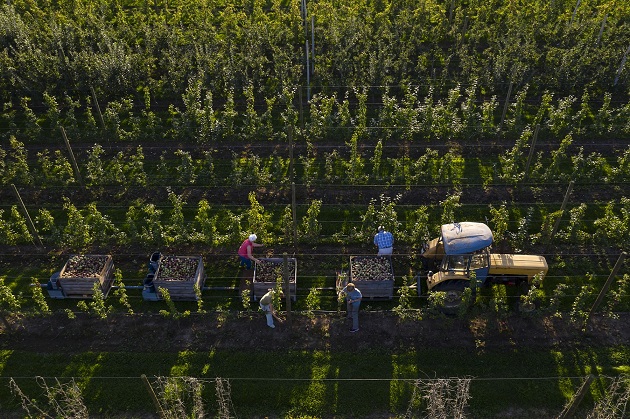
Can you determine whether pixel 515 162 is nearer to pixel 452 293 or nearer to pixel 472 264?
pixel 472 264

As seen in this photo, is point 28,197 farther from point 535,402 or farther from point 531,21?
point 531,21

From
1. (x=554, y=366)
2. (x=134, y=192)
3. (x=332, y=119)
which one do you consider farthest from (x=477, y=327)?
(x=134, y=192)

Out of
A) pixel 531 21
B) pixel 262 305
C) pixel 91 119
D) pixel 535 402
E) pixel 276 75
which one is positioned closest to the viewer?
pixel 535 402

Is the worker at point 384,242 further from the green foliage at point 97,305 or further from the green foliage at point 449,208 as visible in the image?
the green foliage at point 97,305

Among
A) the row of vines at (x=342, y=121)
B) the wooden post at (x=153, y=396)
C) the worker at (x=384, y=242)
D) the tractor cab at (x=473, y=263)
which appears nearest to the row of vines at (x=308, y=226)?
the worker at (x=384, y=242)

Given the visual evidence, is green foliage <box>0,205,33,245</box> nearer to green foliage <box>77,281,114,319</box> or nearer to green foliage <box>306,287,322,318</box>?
green foliage <box>77,281,114,319</box>
